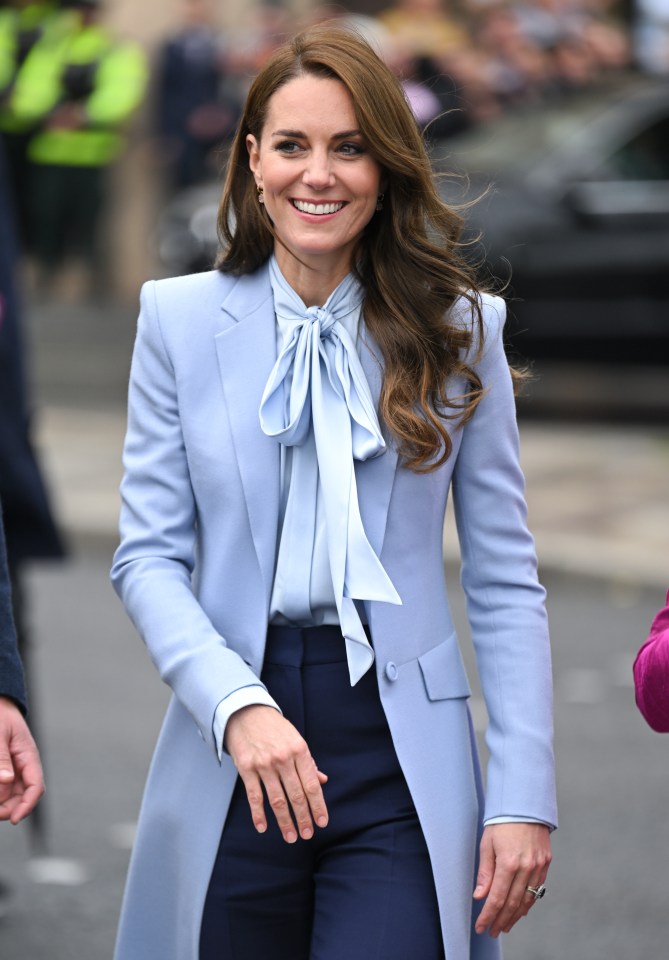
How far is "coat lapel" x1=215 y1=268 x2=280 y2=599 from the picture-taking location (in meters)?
2.79

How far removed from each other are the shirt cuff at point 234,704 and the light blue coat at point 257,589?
6cm

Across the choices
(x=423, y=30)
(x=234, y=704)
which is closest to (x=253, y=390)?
(x=234, y=704)

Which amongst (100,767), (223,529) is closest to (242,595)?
(223,529)

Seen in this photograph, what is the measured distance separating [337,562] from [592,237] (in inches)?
354

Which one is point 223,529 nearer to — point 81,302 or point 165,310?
point 165,310

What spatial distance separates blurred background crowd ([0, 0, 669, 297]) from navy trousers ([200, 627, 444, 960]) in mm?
10786

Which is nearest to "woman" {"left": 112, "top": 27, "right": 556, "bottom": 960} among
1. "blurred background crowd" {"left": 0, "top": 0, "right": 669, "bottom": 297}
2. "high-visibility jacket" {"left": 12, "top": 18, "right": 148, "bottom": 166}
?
"blurred background crowd" {"left": 0, "top": 0, "right": 669, "bottom": 297}

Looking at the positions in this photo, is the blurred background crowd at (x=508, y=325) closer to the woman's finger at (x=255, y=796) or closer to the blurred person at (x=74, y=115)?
the blurred person at (x=74, y=115)

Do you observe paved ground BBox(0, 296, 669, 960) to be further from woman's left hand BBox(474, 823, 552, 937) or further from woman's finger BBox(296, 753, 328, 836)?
woman's finger BBox(296, 753, 328, 836)

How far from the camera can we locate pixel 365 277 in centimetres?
292

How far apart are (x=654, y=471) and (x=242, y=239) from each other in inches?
297

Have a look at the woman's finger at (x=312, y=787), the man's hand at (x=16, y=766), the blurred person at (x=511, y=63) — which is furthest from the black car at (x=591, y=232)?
the woman's finger at (x=312, y=787)

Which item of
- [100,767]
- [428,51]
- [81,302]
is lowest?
[81,302]

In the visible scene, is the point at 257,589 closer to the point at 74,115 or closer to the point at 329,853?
the point at 329,853
